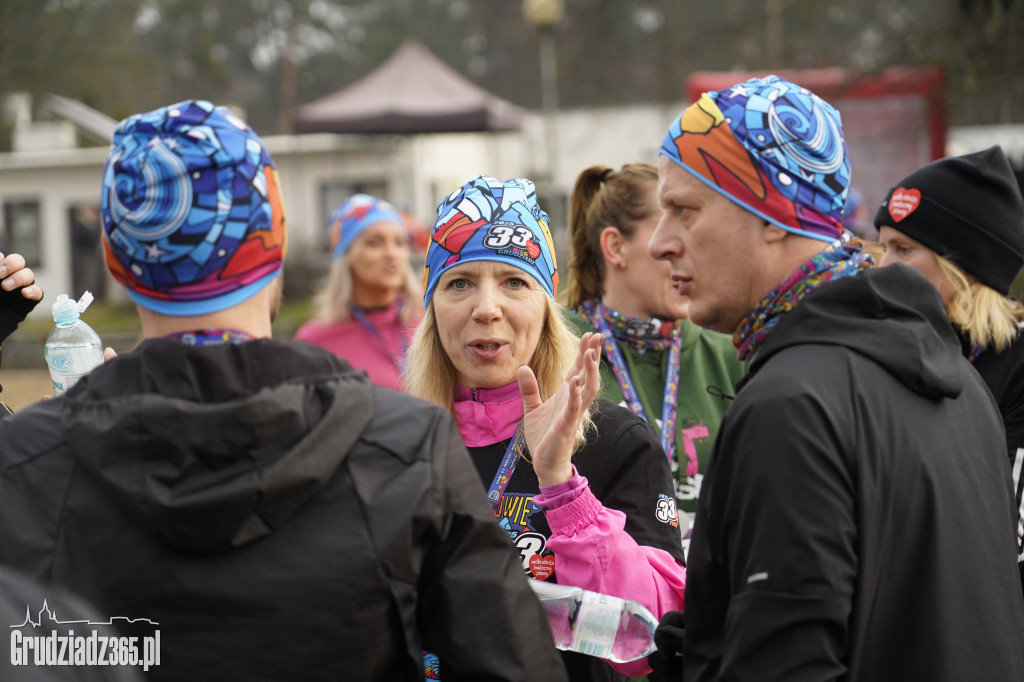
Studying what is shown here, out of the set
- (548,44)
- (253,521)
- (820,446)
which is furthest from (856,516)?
(548,44)

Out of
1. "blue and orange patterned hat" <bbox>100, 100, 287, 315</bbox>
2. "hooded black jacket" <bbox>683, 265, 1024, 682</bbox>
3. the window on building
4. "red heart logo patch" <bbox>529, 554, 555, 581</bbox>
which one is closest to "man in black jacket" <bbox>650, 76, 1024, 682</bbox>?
"hooded black jacket" <bbox>683, 265, 1024, 682</bbox>

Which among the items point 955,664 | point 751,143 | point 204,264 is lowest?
point 955,664

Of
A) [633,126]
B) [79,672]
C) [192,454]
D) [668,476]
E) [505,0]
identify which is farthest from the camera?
[505,0]

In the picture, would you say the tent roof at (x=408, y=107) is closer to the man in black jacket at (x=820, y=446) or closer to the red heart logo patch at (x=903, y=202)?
Answer: the red heart logo patch at (x=903, y=202)

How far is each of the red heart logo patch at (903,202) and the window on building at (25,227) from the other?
80.2ft

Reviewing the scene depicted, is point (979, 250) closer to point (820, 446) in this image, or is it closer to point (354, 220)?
point (820, 446)

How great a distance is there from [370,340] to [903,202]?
417 cm

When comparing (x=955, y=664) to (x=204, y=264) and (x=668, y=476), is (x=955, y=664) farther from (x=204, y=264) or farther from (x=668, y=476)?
(x=204, y=264)

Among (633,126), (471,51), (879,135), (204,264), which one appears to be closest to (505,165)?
(633,126)

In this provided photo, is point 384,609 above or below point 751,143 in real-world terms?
below

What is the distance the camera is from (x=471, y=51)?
45.3 meters

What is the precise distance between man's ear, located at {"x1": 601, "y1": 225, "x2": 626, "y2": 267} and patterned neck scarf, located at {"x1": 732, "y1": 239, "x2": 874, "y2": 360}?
1.80m

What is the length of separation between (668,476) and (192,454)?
152 cm

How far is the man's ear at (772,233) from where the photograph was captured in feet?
7.08
